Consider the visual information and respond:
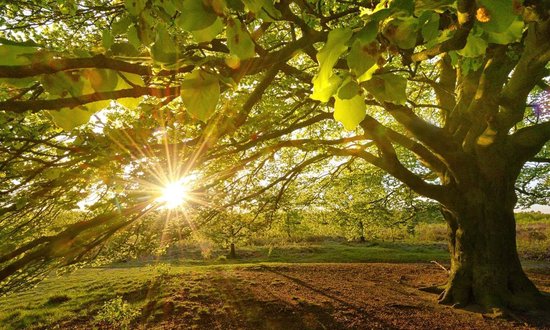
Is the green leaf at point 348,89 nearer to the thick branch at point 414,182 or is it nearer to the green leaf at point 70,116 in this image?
the green leaf at point 70,116

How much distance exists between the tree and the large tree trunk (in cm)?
3

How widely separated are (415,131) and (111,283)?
15085mm

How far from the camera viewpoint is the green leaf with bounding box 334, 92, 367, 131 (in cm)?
97

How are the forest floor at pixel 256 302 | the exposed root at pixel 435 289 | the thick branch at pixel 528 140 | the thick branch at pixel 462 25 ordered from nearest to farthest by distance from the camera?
the thick branch at pixel 462 25 → the thick branch at pixel 528 140 → the forest floor at pixel 256 302 → the exposed root at pixel 435 289

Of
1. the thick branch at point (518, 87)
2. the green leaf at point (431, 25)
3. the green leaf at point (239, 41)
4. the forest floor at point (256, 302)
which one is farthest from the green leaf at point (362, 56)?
the forest floor at point (256, 302)

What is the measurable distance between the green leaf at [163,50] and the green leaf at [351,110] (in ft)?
1.49

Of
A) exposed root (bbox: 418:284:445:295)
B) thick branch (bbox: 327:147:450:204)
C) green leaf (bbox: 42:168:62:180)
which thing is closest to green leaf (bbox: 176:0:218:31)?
green leaf (bbox: 42:168:62:180)

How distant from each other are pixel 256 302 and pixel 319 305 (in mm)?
2086

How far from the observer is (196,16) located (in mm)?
855

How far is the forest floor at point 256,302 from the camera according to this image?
28.6ft

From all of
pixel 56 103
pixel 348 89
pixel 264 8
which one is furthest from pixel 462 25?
pixel 56 103

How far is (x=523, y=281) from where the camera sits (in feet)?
28.9

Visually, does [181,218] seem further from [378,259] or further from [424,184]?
[378,259]

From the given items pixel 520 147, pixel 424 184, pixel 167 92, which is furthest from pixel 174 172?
pixel 520 147
